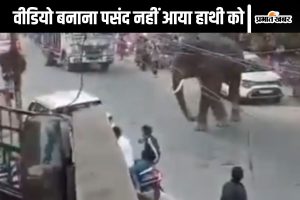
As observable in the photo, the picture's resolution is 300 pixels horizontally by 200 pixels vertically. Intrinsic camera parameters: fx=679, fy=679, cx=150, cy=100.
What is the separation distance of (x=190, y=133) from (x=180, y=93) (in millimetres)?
166

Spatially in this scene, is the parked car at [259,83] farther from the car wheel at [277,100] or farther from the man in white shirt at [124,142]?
the man in white shirt at [124,142]

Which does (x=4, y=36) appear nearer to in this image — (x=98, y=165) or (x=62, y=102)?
(x=62, y=102)

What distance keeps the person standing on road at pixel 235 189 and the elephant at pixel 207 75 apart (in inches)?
11.9

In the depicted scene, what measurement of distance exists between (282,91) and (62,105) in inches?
33.2

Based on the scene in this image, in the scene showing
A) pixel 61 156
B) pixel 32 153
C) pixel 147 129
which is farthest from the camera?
pixel 147 129

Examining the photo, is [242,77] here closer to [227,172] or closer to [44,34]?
[227,172]

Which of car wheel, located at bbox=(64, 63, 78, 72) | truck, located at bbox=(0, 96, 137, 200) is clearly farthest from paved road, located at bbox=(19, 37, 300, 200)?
truck, located at bbox=(0, 96, 137, 200)

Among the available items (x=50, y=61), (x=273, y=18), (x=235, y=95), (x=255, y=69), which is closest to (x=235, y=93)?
(x=235, y=95)

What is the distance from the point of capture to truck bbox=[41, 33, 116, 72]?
2537 millimetres

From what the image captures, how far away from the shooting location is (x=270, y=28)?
247cm

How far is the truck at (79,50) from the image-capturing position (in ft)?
8.32

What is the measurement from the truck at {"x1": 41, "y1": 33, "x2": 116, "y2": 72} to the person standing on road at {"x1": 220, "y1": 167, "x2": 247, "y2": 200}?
67 centimetres

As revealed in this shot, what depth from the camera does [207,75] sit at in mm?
2719

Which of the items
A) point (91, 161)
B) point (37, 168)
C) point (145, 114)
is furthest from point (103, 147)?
point (145, 114)
